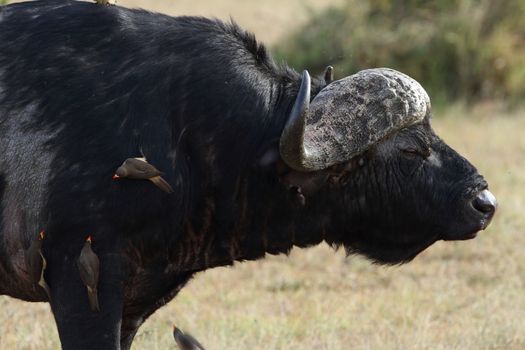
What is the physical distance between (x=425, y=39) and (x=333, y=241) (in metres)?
11.8

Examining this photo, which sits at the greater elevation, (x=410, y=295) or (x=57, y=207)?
(x=57, y=207)

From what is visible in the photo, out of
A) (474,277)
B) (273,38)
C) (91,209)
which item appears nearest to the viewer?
(91,209)

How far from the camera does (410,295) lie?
912cm

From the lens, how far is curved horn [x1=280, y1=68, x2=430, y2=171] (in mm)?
5742

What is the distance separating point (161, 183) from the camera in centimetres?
556

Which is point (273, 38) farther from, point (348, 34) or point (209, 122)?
point (209, 122)

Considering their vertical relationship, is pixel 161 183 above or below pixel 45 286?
above

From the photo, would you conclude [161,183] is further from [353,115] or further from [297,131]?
[353,115]

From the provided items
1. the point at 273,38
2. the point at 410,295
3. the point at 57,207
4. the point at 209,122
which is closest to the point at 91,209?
the point at 57,207

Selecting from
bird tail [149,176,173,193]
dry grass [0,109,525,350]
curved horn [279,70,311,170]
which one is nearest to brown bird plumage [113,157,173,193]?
bird tail [149,176,173,193]

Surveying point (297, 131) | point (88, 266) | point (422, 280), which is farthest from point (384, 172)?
point (422, 280)

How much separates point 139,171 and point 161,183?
0.15 meters

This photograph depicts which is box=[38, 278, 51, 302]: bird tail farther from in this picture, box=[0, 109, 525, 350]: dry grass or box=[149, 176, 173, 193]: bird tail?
box=[0, 109, 525, 350]: dry grass

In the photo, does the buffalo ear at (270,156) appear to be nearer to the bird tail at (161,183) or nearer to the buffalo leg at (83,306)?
the bird tail at (161,183)
